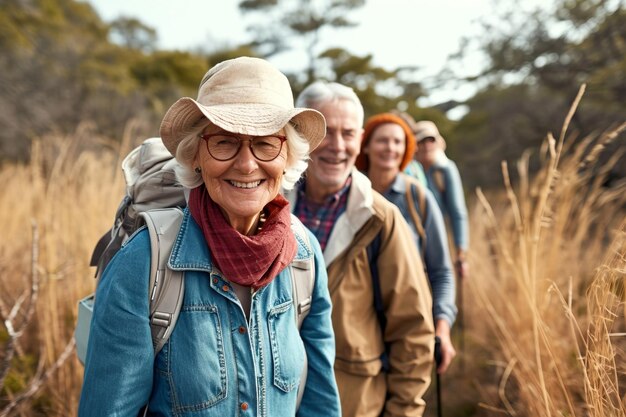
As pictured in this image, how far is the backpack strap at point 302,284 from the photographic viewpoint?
1.21 meters

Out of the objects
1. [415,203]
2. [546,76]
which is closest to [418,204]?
[415,203]

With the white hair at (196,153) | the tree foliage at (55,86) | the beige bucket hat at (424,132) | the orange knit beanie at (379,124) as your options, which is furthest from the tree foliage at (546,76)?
the tree foliage at (55,86)

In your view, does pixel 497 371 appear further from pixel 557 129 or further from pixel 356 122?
pixel 557 129

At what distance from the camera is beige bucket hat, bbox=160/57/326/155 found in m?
1.05

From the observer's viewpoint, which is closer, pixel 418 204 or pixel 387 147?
pixel 418 204

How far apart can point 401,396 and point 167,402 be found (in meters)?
0.88

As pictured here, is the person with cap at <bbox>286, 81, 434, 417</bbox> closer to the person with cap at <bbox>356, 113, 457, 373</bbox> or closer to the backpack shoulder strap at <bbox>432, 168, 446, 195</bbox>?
the person with cap at <bbox>356, 113, 457, 373</bbox>

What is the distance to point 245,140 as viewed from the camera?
1089 millimetres

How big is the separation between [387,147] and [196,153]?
50.7 inches

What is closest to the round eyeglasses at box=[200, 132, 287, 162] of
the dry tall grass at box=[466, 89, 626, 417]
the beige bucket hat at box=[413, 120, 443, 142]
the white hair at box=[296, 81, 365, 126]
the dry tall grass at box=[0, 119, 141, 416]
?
the white hair at box=[296, 81, 365, 126]

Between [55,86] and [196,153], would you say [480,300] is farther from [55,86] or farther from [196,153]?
[55,86]

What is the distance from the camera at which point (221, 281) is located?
107 cm

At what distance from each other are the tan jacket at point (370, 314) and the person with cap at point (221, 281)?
421 millimetres

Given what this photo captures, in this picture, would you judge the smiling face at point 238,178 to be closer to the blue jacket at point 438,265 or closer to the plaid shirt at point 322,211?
the plaid shirt at point 322,211
